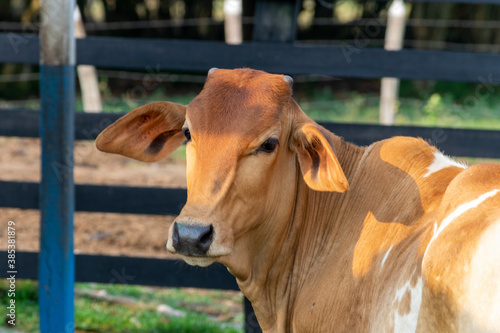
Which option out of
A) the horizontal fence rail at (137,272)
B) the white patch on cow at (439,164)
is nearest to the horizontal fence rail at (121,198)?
the horizontal fence rail at (137,272)

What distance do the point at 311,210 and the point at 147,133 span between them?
3.19 ft

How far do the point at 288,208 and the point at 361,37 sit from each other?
1284 centimetres

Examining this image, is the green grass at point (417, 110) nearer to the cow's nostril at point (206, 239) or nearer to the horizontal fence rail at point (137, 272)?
the horizontal fence rail at point (137, 272)

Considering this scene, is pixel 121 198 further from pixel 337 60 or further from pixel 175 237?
pixel 175 237

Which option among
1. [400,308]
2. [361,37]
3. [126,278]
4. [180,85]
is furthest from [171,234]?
Result: [361,37]

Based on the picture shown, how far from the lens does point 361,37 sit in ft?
49.9

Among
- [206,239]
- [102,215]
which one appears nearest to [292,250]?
[206,239]

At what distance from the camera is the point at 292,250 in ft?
10.3

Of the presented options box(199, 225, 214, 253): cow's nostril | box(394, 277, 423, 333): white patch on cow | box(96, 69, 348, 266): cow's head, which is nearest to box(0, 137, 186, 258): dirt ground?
box(96, 69, 348, 266): cow's head

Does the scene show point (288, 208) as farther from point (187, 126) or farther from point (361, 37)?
point (361, 37)

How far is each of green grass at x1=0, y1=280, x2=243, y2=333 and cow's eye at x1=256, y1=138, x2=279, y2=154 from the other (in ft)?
6.80

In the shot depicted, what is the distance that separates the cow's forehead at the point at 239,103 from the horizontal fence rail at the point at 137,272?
1.60 meters

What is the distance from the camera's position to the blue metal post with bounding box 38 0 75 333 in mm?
3522

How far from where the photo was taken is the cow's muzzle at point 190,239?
2.53m
